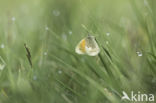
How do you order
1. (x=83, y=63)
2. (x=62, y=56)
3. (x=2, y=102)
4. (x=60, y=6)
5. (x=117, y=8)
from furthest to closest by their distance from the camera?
1. (x=117, y=8)
2. (x=60, y=6)
3. (x=62, y=56)
4. (x=83, y=63)
5. (x=2, y=102)

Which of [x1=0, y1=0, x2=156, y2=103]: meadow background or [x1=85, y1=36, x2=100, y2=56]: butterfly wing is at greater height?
[x1=85, y1=36, x2=100, y2=56]: butterfly wing

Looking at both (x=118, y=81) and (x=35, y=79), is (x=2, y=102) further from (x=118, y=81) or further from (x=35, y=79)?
(x=118, y=81)

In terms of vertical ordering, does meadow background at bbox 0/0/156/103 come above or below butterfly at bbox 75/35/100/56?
below

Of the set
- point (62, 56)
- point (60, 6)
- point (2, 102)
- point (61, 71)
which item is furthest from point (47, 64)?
point (60, 6)

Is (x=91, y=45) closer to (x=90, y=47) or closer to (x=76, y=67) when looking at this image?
(x=90, y=47)

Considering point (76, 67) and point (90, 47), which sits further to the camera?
point (76, 67)

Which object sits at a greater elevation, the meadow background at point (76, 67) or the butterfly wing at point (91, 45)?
the butterfly wing at point (91, 45)

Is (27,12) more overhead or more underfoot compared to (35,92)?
more overhead

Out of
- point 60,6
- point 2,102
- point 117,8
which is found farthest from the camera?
point 117,8

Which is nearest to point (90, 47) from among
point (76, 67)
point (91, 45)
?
point (91, 45)

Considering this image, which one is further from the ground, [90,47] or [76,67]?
[90,47]

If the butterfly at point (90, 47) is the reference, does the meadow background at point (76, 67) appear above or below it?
below
